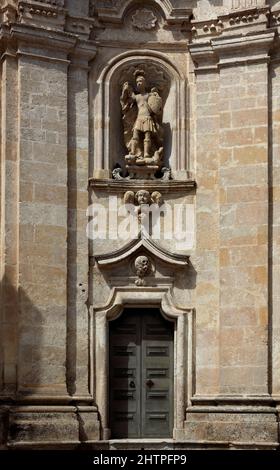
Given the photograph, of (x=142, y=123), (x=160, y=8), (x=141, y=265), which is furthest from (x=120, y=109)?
(x=141, y=265)

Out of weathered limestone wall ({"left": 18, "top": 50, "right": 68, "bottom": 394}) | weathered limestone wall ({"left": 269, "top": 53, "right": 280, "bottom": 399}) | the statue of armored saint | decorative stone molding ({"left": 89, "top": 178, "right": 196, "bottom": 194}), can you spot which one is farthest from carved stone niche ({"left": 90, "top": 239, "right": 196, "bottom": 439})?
the statue of armored saint

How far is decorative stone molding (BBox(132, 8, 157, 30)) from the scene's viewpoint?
20672mm

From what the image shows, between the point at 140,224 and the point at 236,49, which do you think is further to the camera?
the point at 140,224

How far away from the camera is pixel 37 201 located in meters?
19.6

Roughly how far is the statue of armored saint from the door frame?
6.74ft

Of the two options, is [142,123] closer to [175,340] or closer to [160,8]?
[160,8]

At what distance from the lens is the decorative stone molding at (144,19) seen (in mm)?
20672

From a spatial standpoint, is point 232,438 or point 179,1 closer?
point 232,438

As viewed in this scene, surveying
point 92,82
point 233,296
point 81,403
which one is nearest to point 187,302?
point 233,296

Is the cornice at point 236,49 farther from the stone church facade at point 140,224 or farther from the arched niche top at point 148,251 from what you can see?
the arched niche top at point 148,251

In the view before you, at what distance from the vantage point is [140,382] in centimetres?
1991

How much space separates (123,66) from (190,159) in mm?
1805

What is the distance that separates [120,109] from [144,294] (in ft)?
9.71

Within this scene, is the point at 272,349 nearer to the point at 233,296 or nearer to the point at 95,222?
the point at 233,296
